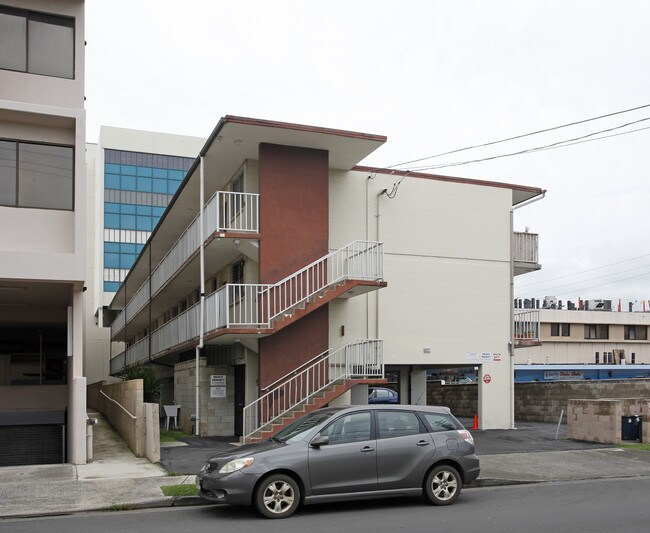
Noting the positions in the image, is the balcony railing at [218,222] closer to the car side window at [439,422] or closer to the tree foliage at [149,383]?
the tree foliage at [149,383]

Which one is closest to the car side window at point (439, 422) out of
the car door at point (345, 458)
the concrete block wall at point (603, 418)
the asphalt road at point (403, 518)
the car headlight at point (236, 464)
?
the car door at point (345, 458)

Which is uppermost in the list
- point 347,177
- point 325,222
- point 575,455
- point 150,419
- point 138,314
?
point 347,177

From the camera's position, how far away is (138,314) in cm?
3653

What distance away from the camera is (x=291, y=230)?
2055 cm

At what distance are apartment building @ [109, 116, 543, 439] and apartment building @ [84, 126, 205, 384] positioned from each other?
1151 inches

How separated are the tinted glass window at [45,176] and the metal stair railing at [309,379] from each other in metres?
6.75

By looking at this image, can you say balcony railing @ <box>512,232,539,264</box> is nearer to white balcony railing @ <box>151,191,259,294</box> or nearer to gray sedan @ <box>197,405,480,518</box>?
white balcony railing @ <box>151,191,259,294</box>

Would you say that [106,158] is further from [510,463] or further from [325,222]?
[510,463]

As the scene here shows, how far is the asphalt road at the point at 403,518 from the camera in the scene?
30.9 ft

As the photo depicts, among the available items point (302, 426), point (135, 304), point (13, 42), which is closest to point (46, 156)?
point (13, 42)

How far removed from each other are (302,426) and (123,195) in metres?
48.2

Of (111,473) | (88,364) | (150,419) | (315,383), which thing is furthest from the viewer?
(88,364)

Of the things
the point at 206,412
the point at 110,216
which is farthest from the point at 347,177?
the point at 110,216

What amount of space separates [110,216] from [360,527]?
49.7 metres
